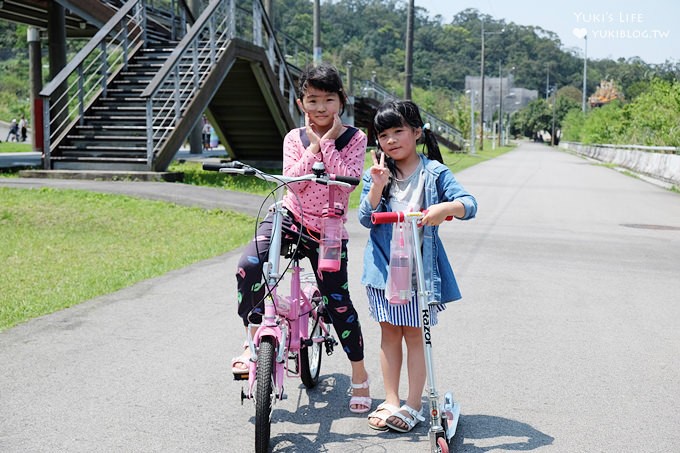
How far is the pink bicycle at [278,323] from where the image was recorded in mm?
3693

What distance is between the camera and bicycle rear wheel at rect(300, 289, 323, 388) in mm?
4598

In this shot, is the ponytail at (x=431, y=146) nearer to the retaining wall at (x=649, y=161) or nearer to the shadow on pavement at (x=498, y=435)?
the shadow on pavement at (x=498, y=435)

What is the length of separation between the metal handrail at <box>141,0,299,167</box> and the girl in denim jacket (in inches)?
487

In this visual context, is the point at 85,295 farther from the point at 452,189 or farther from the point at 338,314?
the point at 452,189

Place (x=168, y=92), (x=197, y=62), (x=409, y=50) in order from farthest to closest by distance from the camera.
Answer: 1. (x=409, y=50)
2. (x=168, y=92)
3. (x=197, y=62)

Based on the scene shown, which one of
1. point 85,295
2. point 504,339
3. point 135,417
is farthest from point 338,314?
point 85,295

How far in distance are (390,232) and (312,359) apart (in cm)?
110

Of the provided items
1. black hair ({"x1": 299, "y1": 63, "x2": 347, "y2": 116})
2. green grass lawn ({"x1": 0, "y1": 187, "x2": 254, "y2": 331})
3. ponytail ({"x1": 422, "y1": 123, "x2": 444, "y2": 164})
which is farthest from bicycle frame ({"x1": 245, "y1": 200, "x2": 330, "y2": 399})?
green grass lawn ({"x1": 0, "y1": 187, "x2": 254, "y2": 331})

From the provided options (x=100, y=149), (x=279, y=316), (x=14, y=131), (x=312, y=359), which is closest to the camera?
(x=279, y=316)

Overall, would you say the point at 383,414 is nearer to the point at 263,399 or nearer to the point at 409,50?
the point at 263,399

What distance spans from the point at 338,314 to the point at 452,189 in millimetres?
912

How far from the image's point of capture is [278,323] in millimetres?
3975

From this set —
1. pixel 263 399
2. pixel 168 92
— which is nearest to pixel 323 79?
pixel 263 399

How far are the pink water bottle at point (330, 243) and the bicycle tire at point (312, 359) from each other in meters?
0.45
